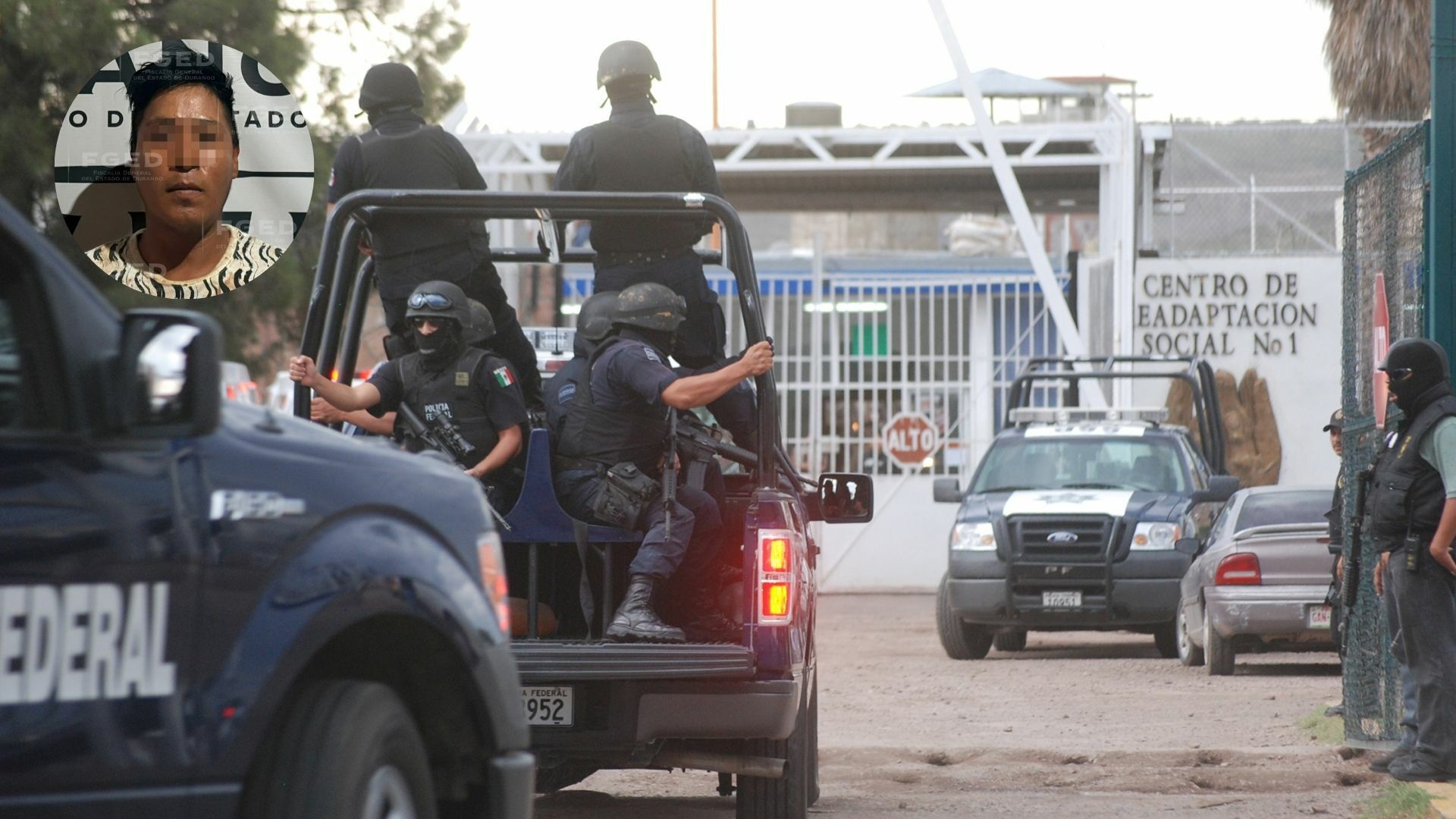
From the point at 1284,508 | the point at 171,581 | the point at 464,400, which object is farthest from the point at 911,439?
the point at 171,581

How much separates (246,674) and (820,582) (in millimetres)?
23106

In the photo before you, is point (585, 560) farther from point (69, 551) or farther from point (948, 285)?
point (948, 285)

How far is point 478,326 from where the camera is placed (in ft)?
27.5

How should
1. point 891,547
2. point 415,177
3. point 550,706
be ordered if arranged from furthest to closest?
point 891,547 < point 415,177 < point 550,706

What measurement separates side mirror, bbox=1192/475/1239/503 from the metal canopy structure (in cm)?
771

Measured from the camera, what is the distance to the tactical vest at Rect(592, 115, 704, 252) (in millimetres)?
8734

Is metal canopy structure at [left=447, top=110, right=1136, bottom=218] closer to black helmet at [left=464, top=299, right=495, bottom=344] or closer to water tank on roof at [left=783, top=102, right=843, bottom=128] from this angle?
water tank on roof at [left=783, top=102, right=843, bottom=128]

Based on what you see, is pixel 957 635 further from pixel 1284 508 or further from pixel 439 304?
pixel 439 304

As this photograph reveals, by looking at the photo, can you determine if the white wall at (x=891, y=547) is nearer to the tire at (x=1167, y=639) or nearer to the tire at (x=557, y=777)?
the tire at (x=1167, y=639)

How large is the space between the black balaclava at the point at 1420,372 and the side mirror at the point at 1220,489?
7.56 m

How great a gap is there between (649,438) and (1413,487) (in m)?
3.40

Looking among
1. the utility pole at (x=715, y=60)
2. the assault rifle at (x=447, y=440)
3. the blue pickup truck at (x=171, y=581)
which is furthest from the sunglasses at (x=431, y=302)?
the utility pole at (x=715, y=60)

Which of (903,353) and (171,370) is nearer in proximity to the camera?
(171,370)

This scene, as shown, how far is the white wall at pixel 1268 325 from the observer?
24.3 metres
